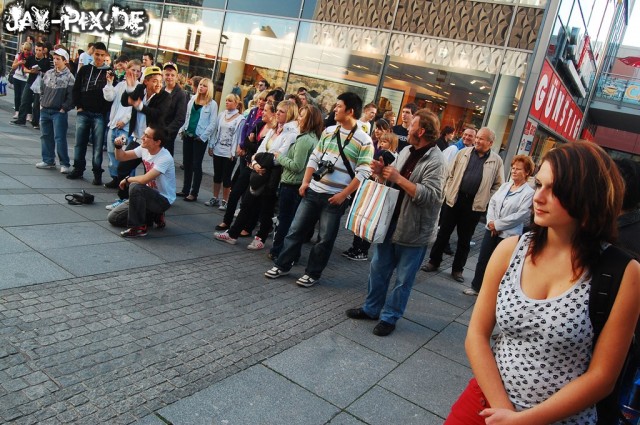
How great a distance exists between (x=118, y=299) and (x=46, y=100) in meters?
5.10

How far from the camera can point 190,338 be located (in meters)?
3.55

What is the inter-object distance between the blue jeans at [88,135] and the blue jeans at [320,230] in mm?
4018

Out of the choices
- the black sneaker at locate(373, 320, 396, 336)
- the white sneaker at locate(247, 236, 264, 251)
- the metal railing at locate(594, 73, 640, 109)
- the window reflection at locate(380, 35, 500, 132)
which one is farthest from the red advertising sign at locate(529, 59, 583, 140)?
the black sneaker at locate(373, 320, 396, 336)

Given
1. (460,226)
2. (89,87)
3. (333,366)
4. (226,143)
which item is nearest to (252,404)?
(333,366)

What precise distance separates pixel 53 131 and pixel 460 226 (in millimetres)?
6425

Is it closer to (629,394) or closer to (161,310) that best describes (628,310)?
(629,394)

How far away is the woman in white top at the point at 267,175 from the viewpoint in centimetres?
573

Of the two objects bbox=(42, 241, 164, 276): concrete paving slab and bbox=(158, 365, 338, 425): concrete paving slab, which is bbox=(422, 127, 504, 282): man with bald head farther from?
bbox=(158, 365, 338, 425): concrete paving slab

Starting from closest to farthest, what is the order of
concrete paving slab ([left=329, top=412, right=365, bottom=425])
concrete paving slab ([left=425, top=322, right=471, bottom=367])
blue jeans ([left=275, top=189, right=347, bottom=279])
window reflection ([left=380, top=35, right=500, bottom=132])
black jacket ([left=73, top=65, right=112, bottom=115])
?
concrete paving slab ([left=329, top=412, right=365, bottom=425]) → concrete paving slab ([left=425, top=322, right=471, bottom=367]) → blue jeans ([left=275, top=189, right=347, bottom=279]) → black jacket ([left=73, top=65, right=112, bottom=115]) → window reflection ([left=380, top=35, right=500, bottom=132])

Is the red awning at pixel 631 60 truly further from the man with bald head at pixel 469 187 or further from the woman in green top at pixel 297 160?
the woman in green top at pixel 297 160

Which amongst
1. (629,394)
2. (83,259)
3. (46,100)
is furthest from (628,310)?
(46,100)

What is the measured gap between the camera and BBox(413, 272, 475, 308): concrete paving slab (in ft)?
18.7

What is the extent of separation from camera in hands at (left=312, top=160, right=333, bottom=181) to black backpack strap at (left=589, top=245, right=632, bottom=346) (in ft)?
11.4

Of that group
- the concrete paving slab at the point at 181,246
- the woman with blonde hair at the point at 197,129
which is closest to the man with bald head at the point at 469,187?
the concrete paving slab at the point at 181,246
